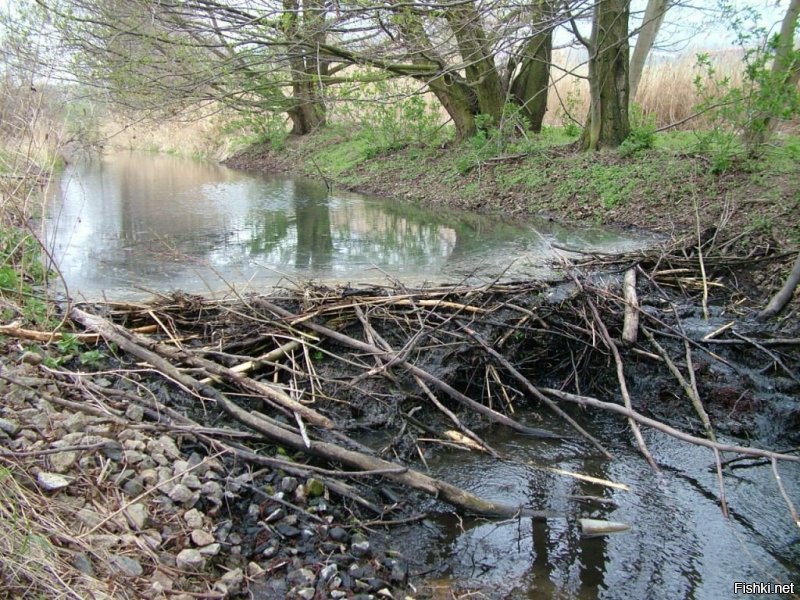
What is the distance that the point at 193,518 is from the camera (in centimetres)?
286

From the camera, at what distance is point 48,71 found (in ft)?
17.0

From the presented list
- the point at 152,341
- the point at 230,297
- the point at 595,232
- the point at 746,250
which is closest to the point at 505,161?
the point at 595,232

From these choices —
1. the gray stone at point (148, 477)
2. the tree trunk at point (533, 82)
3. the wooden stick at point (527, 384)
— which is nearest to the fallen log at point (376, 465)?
the gray stone at point (148, 477)

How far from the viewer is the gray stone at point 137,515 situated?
8.88 feet

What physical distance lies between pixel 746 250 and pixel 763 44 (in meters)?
4.36

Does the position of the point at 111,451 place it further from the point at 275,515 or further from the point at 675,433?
the point at 675,433

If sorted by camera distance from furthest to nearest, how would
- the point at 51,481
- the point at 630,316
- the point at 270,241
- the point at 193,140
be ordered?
the point at 193,140
the point at 270,241
the point at 630,316
the point at 51,481

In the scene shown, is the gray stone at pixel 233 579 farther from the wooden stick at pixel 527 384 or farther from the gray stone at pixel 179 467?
the wooden stick at pixel 527 384

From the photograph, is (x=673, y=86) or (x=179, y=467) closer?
(x=179, y=467)

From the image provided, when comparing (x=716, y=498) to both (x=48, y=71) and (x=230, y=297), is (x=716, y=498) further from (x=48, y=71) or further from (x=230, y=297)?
(x=48, y=71)

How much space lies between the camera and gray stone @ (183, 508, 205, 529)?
2.84m

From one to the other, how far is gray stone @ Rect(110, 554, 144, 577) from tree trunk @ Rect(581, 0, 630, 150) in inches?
398

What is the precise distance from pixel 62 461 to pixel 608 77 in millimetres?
10785

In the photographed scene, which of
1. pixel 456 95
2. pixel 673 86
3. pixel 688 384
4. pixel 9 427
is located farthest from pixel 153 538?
pixel 673 86
